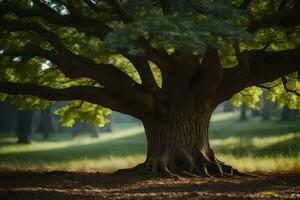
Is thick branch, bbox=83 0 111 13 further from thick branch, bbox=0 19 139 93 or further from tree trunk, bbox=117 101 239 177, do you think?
tree trunk, bbox=117 101 239 177

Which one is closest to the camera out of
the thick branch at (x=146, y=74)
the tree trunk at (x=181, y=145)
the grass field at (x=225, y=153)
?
the tree trunk at (x=181, y=145)

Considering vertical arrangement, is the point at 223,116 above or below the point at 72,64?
above

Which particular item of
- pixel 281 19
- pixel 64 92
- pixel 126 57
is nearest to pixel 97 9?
pixel 126 57

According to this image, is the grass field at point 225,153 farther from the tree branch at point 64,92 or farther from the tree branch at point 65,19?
the tree branch at point 65,19

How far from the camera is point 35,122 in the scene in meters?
69.4

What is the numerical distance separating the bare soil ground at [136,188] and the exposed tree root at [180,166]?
76cm

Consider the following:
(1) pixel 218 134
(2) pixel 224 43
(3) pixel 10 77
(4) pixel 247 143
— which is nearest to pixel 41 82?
(3) pixel 10 77

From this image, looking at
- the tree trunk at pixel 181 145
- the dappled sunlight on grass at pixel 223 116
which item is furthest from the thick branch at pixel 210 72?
the dappled sunlight on grass at pixel 223 116

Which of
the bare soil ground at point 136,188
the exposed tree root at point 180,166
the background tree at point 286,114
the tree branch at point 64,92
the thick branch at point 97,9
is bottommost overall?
the bare soil ground at point 136,188

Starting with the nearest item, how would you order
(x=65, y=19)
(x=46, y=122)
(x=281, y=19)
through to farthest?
1. (x=281, y=19)
2. (x=65, y=19)
3. (x=46, y=122)

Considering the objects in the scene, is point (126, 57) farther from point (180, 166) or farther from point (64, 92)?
point (180, 166)

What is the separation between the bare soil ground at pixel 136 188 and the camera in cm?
927

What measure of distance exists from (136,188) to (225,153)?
53.1 feet

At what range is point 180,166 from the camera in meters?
14.6
